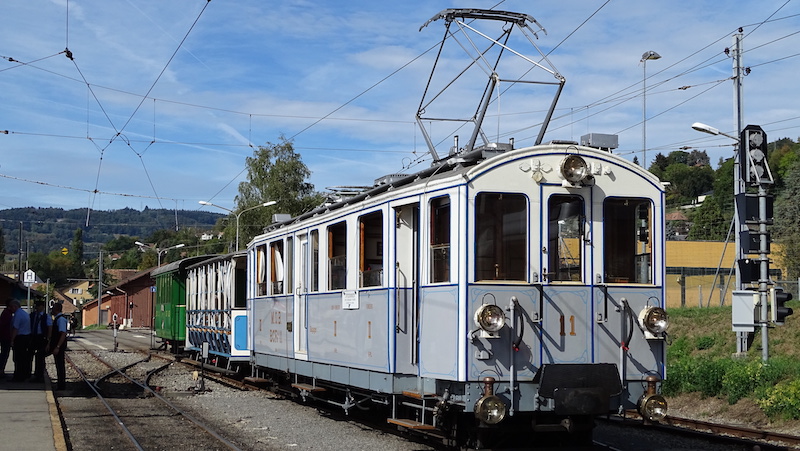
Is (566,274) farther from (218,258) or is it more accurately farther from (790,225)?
(790,225)

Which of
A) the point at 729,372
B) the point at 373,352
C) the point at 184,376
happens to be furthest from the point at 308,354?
the point at 184,376

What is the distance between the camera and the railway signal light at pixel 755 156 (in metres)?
13.0

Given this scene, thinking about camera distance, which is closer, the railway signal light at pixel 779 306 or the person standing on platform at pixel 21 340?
the railway signal light at pixel 779 306

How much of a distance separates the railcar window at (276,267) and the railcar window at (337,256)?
2.79 metres

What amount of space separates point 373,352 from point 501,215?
105 inches

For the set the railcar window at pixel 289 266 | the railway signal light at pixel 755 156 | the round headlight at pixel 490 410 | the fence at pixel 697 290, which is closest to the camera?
the round headlight at pixel 490 410

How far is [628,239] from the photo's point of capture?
977 centimetres

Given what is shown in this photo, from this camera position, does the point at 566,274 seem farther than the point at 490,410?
Yes

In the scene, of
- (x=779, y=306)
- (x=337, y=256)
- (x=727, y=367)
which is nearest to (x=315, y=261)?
(x=337, y=256)

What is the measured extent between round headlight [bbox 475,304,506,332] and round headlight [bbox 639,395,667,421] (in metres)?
1.73

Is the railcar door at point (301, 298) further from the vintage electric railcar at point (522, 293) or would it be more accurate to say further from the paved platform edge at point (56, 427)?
the paved platform edge at point (56, 427)

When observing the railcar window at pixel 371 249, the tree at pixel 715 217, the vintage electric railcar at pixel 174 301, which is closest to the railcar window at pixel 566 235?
the railcar window at pixel 371 249

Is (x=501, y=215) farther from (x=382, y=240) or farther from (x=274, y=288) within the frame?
(x=274, y=288)

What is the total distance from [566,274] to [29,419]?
25.5 ft
